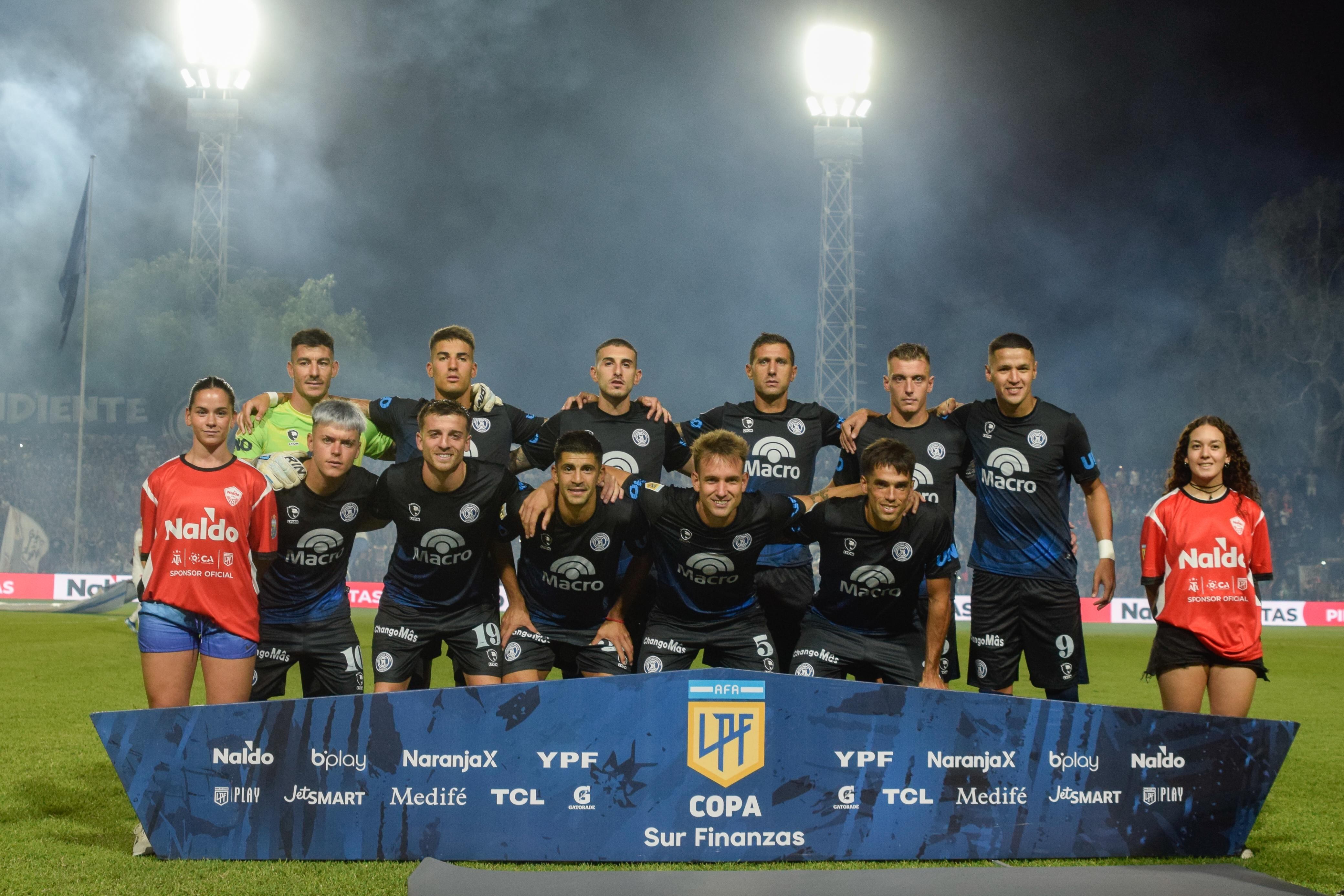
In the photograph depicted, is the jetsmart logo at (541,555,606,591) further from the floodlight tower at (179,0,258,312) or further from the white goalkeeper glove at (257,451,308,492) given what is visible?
the floodlight tower at (179,0,258,312)

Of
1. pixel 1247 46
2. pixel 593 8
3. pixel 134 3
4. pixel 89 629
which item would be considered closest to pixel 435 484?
pixel 89 629

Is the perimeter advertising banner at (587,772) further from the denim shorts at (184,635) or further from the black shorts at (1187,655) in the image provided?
the black shorts at (1187,655)

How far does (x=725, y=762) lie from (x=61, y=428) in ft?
131

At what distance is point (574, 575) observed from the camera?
5.33 meters

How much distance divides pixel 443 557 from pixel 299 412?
150 cm

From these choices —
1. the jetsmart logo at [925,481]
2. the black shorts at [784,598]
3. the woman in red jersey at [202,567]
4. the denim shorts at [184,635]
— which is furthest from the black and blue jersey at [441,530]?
the jetsmart logo at [925,481]

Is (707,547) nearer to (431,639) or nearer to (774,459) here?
(774,459)

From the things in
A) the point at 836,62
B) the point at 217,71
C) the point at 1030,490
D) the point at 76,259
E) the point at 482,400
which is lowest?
the point at 1030,490

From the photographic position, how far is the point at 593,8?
5553 centimetres

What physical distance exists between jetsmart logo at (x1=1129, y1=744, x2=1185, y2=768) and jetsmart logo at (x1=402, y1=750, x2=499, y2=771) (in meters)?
2.63

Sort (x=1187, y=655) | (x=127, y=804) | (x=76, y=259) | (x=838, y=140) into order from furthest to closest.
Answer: (x=838, y=140), (x=76, y=259), (x=127, y=804), (x=1187, y=655)

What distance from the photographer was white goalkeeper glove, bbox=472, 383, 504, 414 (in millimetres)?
6039

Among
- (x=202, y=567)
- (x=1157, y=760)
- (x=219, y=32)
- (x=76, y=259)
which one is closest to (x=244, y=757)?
A: (x=202, y=567)

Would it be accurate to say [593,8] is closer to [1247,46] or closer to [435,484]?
[1247,46]
